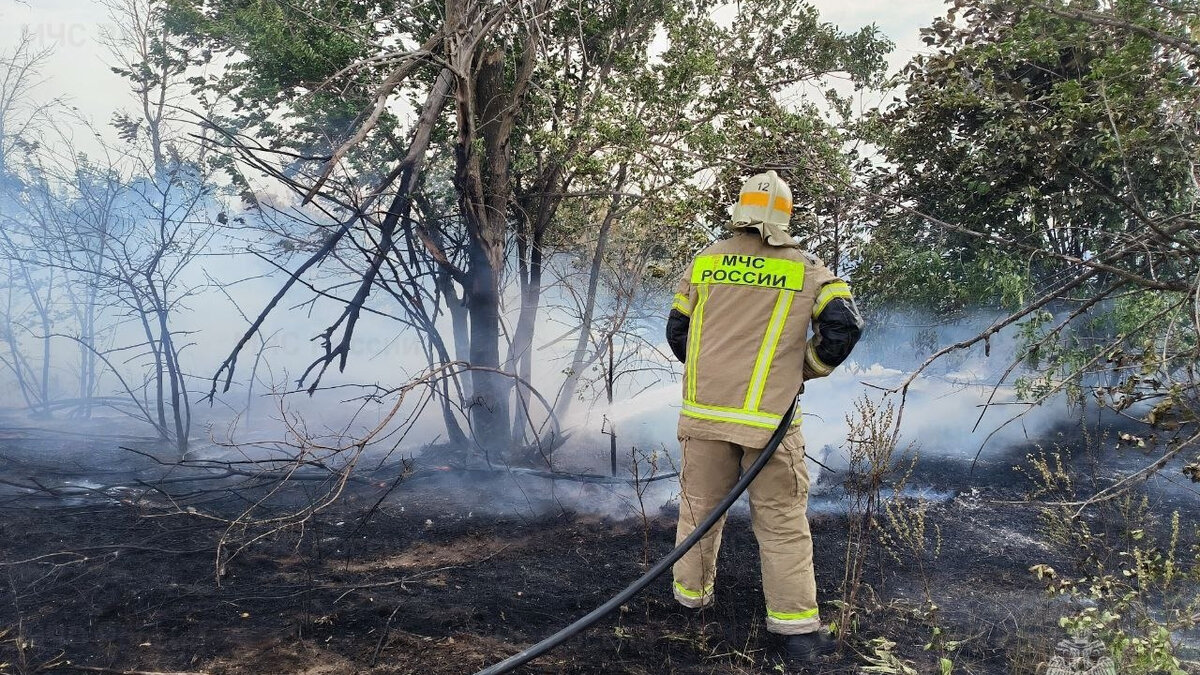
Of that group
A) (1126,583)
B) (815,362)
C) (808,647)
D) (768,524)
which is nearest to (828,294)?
(815,362)

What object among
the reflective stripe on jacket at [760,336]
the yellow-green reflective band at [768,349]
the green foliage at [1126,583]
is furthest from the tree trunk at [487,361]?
the green foliage at [1126,583]

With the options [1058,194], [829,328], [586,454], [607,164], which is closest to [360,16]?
[607,164]

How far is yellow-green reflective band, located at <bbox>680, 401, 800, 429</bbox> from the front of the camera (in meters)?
3.55

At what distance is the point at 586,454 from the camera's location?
8.76 m

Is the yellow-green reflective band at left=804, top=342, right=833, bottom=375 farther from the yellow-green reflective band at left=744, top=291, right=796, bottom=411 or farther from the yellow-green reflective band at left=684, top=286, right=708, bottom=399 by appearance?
the yellow-green reflective band at left=684, top=286, right=708, bottom=399

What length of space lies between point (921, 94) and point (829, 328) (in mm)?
5398

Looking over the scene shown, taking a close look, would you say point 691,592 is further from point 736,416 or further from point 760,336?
point 760,336

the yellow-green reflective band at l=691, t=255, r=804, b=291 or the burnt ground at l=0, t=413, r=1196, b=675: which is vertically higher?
the yellow-green reflective band at l=691, t=255, r=804, b=291

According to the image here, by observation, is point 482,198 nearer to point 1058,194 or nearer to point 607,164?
point 607,164

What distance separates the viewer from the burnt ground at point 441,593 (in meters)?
3.32

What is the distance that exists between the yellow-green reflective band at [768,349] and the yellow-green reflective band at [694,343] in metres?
0.32

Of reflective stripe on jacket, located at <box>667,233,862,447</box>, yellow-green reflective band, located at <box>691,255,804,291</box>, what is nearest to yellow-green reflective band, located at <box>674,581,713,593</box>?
reflective stripe on jacket, located at <box>667,233,862,447</box>

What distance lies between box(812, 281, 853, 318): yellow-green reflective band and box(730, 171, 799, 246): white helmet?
27 cm

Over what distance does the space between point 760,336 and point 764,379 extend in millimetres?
199
